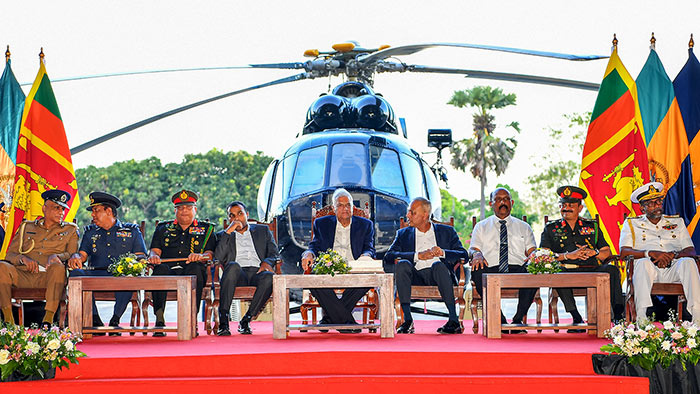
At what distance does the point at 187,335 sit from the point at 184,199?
1.40 m

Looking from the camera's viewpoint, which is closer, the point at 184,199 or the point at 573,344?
the point at 573,344

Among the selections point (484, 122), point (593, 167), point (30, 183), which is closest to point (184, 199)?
point (30, 183)

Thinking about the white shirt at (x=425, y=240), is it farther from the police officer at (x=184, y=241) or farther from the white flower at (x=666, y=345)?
the white flower at (x=666, y=345)

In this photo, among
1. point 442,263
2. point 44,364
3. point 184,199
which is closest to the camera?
point 44,364

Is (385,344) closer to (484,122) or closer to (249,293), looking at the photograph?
(249,293)

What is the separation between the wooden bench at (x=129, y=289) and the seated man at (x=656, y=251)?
11.2 ft

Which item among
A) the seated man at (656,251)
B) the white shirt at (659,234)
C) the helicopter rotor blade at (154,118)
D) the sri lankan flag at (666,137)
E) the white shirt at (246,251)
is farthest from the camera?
the helicopter rotor blade at (154,118)

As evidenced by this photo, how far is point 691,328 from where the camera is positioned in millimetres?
4438

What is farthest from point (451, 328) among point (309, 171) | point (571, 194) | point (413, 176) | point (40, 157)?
point (40, 157)

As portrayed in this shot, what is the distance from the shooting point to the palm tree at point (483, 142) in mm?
33031

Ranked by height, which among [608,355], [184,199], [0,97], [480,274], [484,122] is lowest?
[608,355]

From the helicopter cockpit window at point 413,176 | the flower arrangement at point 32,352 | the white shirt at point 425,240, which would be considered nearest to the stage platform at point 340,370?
the flower arrangement at point 32,352

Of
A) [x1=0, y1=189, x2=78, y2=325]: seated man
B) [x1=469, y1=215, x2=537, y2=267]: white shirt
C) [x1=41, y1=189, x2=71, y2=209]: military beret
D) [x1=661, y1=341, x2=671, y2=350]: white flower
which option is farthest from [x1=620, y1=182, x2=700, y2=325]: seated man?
[x1=41, y1=189, x2=71, y2=209]: military beret

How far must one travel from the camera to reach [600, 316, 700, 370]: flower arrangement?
442 cm
